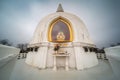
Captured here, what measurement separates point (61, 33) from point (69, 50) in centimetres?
166

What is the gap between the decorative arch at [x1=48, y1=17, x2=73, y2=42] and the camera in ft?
19.3

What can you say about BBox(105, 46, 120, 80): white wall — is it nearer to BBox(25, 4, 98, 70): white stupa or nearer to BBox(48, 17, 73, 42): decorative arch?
BBox(25, 4, 98, 70): white stupa

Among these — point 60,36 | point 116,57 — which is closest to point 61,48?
point 60,36

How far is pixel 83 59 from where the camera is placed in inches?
209

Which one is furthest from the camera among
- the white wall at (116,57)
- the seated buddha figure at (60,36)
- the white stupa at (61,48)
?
the seated buddha figure at (60,36)

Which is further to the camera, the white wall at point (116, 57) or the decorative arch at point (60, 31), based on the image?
the decorative arch at point (60, 31)

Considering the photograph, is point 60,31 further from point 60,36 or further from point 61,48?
point 61,48

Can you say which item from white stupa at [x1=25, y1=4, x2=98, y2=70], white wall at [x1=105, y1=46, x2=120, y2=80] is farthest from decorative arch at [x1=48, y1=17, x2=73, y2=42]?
white wall at [x1=105, y1=46, x2=120, y2=80]

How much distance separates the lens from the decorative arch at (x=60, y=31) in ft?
19.3

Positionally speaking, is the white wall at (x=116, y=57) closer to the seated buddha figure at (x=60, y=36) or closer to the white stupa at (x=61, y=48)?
the white stupa at (x=61, y=48)

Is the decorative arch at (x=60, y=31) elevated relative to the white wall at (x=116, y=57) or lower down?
elevated

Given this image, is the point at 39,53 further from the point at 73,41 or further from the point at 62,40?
the point at 73,41

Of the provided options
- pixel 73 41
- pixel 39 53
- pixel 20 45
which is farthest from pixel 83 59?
pixel 20 45

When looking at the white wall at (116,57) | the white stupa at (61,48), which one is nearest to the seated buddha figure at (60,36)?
the white stupa at (61,48)
